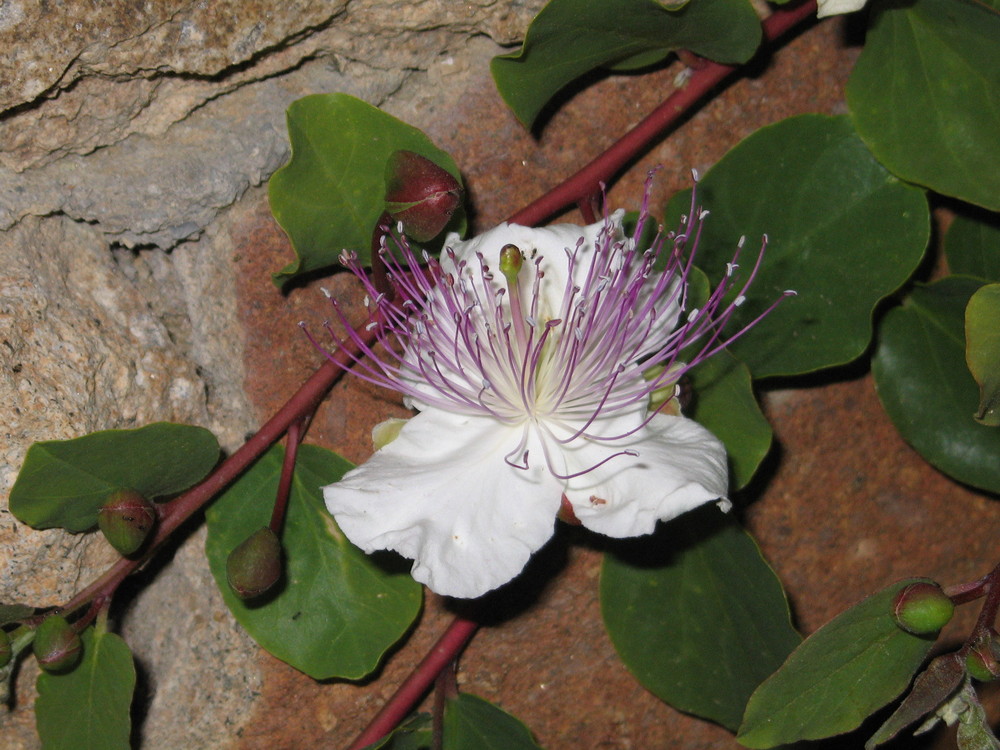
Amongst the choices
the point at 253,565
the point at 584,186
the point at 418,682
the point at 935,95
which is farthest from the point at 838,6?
the point at 418,682

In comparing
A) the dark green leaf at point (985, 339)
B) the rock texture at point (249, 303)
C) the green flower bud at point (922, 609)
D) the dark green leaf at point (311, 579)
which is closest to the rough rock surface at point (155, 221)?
the rock texture at point (249, 303)

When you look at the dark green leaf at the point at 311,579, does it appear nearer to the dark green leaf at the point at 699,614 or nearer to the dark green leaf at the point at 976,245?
the dark green leaf at the point at 699,614

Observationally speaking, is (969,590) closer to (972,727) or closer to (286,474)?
(972,727)

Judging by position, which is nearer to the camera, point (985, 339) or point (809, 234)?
point (985, 339)

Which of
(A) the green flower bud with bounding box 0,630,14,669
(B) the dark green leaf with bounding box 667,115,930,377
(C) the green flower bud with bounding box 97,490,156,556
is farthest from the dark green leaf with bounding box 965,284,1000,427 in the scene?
(A) the green flower bud with bounding box 0,630,14,669

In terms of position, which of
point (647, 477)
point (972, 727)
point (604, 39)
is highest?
point (604, 39)

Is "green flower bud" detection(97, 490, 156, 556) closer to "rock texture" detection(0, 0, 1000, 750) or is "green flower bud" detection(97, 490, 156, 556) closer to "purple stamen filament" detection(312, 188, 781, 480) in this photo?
"rock texture" detection(0, 0, 1000, 750)

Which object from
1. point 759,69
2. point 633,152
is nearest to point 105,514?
point 633,152

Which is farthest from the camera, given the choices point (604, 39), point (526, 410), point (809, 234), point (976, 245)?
point (976, 245)
